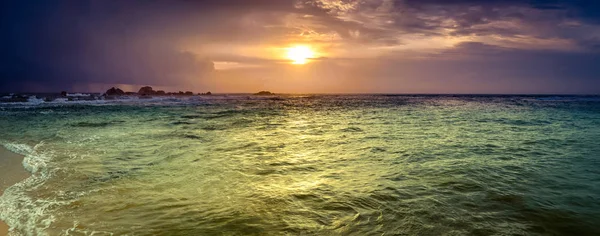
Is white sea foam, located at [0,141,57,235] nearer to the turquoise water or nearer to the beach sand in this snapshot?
the turquoise water

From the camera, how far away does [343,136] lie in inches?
725

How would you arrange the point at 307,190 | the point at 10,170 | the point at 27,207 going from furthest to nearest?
the point at 10,170 → the point at 307,190 → the point at 27,207

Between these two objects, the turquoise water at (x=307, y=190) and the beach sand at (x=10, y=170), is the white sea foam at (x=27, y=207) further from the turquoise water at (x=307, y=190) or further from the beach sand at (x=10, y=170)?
the beach sand at (x=10, y=170)

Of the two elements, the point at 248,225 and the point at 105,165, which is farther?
the point at 105,165

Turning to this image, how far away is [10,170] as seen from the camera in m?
9.97

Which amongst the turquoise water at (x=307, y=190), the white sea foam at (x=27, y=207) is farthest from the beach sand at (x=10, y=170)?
the turquoise water at (x=307, y=190)

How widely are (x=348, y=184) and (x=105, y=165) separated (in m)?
8.28

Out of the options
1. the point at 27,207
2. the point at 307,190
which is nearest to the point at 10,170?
the point at 27,207

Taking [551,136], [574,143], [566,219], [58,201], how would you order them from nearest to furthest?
[566,219], [58,201], [574,143], [551,136]

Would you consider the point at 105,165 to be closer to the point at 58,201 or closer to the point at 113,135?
the point at 58,201

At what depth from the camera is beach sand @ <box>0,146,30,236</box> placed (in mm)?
8667

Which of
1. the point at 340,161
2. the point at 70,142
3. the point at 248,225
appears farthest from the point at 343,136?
the point at 70,142

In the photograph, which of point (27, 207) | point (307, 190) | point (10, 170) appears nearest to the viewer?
point (27, 207)

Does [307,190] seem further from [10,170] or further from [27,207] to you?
[10,170]
